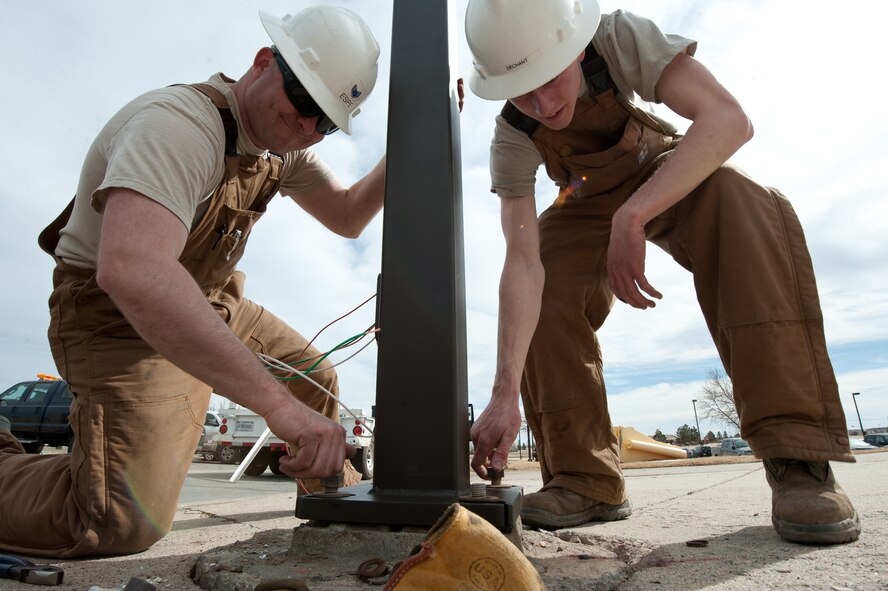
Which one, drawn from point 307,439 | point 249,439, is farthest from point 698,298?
point 249,439

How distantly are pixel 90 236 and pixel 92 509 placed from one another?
876mm

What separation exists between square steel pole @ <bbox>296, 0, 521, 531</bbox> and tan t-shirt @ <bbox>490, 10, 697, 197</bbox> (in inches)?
20.8

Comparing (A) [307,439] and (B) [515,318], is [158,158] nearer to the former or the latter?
(A) [307,439]

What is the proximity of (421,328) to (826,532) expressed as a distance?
1.04 metres

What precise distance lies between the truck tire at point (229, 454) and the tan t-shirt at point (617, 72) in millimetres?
9263

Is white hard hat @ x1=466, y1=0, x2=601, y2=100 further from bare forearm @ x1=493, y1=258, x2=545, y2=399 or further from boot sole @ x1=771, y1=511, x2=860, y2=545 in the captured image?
boot sole @ x1=771, y1=511, x2=860, y2=545

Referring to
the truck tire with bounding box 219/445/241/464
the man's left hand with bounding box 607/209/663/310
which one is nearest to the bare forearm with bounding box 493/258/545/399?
the man's left hand with bounding box 607/209/663/310

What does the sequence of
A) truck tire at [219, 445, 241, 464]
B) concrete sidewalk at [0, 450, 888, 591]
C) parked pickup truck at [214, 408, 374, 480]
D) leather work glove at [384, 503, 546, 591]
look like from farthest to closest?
1. truck tire at [219, 445, 241, 464]
2. parked pickup truck at [214, 408, 374, 480]
3. concrete sidewalk at [0, 450, 888, 591]
4. leather work glove at [384, 503, 546, 591]

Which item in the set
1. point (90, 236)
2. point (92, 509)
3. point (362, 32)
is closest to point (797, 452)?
point (362, 32)

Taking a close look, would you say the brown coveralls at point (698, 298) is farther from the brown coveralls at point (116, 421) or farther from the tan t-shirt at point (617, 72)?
the brown coveralls at point (116, 421)

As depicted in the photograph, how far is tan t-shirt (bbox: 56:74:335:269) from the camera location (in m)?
1.37

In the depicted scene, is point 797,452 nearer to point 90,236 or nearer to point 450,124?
point 450,124

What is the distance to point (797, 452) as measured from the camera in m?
1.38

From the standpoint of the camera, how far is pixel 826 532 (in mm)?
1261
